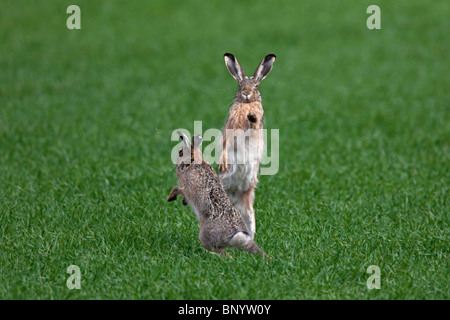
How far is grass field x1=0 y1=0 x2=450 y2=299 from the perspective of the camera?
6043 mm

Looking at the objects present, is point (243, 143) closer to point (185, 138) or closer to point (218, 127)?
point (185, 138)

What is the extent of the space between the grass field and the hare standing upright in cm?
51

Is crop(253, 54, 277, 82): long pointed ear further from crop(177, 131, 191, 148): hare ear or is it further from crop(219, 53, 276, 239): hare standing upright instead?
crop(177, 131, 191, 148): hare ear

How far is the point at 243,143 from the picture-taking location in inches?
263

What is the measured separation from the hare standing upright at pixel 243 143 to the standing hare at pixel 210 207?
9.3 inches

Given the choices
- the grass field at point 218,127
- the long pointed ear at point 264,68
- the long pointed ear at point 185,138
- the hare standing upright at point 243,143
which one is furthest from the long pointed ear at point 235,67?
the grass field at point 218,127

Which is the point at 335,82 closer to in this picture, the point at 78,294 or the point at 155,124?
the point at 155,124

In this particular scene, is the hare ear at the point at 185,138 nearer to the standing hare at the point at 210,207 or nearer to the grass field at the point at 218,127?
the standing hare at the point at 210,207

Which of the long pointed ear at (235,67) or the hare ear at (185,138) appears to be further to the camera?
the long pointed ear at (235,67)

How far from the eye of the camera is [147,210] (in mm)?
7758

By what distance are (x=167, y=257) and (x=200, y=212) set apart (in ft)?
1.61

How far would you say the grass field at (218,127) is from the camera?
6.04m

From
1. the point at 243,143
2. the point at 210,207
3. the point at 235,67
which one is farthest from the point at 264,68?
the point at 210,207

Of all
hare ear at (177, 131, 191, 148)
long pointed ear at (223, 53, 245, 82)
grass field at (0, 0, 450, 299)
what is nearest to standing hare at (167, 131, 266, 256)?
hare ear at (177, 131, 191, 148)
